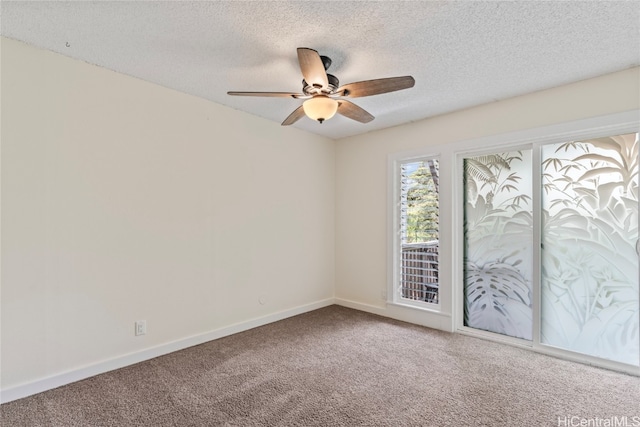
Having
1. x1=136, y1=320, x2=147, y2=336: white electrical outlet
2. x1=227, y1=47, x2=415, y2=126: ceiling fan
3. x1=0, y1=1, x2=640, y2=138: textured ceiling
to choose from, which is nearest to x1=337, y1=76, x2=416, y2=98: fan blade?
x1=227, y1=47, x2=415, y2=126: ceiling fan

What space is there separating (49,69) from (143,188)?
1.02 m

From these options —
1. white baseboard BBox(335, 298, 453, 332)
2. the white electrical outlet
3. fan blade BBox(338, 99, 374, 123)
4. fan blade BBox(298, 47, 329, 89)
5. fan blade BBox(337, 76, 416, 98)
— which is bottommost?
white baseboard BBox(335, 298, 453, 332)

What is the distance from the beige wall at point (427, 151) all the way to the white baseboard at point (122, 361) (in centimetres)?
118

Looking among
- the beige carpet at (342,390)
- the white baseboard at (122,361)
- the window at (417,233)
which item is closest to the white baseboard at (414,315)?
the window at (417,233)

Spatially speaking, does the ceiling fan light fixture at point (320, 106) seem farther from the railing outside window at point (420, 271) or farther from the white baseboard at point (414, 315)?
the white baseboard at point (414, 315)

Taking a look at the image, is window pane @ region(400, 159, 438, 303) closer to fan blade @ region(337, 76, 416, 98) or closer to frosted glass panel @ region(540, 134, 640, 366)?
frosted glass panel @ region(540, 134, 640, 366)

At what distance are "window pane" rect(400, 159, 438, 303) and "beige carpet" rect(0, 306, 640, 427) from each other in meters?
0.81

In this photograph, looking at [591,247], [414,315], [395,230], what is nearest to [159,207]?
[395,230]

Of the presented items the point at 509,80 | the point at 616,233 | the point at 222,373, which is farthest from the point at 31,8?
the point at 616,233

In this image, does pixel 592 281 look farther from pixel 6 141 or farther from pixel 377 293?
pixel 6 141

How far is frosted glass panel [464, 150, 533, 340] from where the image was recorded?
306 cm

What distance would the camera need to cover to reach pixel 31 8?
5.97ft

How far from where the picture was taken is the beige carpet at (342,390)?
1.95m

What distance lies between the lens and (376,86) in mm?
2133
